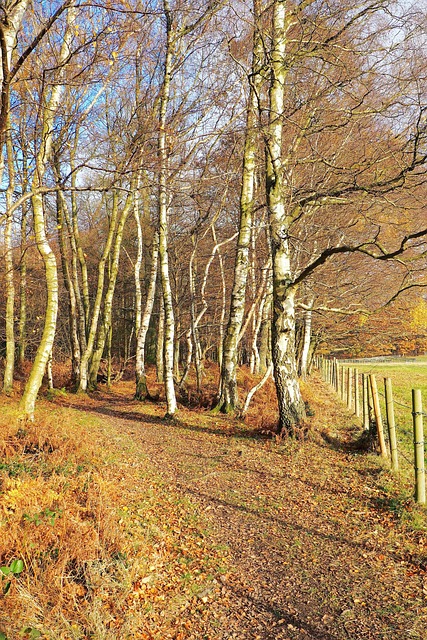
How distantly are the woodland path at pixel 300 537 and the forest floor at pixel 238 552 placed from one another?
16 millimetres

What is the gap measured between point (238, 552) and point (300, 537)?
84cm

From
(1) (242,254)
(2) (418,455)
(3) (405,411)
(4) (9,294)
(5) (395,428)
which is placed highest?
(1) (242,254)

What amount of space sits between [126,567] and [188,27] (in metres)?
12.7

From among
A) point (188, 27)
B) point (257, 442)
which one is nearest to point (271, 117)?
point (188, 27)

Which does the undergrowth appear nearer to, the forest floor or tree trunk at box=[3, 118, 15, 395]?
the forest floor

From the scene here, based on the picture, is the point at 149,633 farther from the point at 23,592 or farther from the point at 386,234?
the point at 386,234

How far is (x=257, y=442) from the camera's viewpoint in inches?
362

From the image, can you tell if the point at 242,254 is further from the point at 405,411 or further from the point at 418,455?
the point at 405,411

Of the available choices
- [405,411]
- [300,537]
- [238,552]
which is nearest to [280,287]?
[300,537]

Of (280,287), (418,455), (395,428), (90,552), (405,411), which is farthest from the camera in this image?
(405,411)

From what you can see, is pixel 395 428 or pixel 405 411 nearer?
pixel 395 428

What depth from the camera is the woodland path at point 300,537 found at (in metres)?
3.81

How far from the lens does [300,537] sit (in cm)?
527

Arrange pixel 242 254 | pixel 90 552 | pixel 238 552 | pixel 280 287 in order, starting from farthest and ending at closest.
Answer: pixel 242 254 < pixel 280 287 < pixel 238 552 < pixel 90 552
